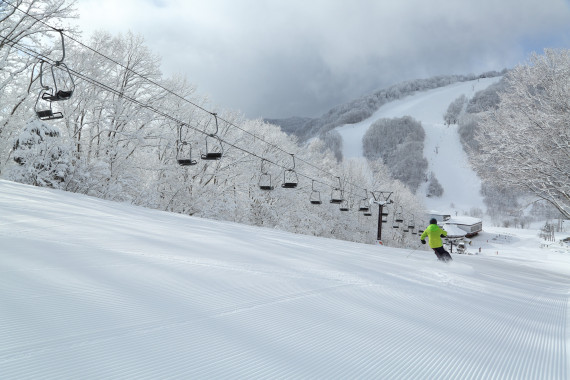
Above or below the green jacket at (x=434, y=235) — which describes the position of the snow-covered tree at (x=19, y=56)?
above

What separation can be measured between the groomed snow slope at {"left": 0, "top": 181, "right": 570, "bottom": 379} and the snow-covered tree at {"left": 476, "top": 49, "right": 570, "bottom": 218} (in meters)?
8.23

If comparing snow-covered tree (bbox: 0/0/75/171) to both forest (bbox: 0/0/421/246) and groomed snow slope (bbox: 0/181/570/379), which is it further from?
groomed snow slope (bbox: 0/181/570/379)

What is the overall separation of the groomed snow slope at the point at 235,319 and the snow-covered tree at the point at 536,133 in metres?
8.23

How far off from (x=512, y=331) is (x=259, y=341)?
11.0 feet

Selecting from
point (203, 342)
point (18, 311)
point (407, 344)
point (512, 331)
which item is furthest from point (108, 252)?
point (512, 331)

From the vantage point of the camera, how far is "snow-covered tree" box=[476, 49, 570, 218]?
12477mm

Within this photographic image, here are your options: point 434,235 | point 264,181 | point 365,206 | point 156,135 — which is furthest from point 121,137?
point 365,206

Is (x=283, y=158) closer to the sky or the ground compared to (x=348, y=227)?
closer to the sky

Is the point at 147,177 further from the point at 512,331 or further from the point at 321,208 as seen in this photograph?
the point at 512,331

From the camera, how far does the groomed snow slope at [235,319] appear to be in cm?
246

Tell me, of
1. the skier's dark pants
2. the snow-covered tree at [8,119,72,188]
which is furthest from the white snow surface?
the snow-covered tree at [8,119,72,188]

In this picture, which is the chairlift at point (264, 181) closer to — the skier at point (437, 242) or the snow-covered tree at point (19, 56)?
the skier at point (437, 242)

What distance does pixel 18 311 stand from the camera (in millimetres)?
2826

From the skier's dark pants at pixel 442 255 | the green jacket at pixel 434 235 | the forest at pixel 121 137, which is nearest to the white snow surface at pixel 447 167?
the forest at pixel 121 137
